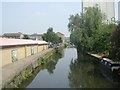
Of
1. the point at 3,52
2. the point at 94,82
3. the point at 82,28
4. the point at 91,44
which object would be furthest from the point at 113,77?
the point at 82,28

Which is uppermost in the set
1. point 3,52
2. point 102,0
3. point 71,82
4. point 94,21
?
point 102,0

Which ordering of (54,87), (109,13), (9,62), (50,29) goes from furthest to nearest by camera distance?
(50,29)
(109,13)
(9,62)
(54,87)

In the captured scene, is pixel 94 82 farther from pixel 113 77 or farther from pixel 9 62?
pixel 9 62

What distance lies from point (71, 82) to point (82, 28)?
120 feet

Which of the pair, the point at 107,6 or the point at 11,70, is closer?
the point at 11,70

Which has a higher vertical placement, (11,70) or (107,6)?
(107,6)

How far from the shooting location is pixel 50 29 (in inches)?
4085

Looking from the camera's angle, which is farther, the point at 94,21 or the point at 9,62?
the point at 94,21

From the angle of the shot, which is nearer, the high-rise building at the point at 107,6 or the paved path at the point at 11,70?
the paved path at the point at 11,70

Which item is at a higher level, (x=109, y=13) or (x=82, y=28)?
(x=109, y=13)

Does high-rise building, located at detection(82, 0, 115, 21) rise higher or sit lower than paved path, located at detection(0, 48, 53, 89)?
higher

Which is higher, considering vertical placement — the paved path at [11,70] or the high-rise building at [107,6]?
the high-rise building at [107,6]

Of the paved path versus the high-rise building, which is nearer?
the paved path

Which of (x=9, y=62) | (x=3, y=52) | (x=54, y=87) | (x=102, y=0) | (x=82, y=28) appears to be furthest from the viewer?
(x=102, y=0)
